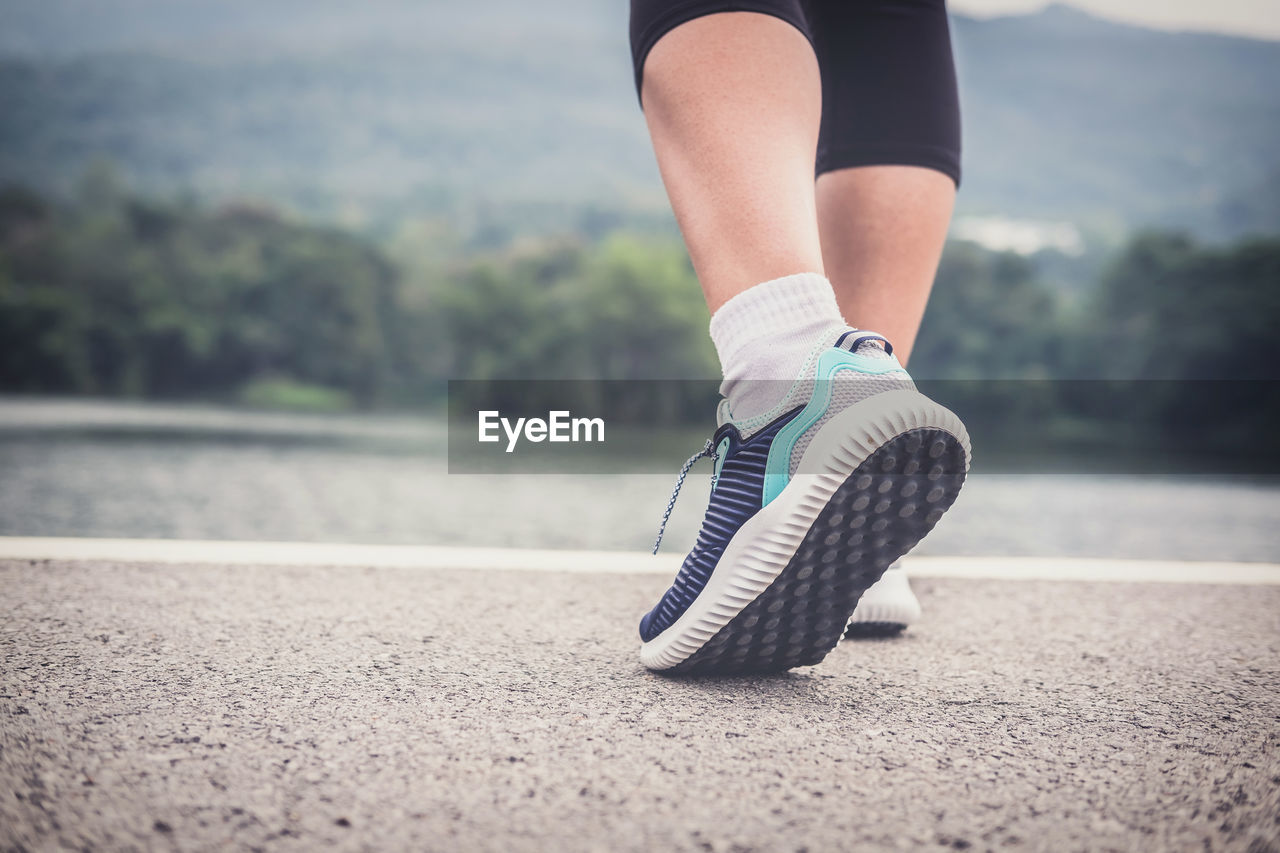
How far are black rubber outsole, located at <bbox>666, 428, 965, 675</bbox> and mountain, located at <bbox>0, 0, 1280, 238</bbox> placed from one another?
6317 cm

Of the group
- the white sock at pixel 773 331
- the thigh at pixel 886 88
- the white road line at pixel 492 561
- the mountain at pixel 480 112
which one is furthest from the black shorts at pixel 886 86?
the mountain at pixel 480 112

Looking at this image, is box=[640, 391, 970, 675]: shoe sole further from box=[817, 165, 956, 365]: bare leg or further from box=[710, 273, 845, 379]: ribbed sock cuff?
Answer: box=[817, 165, 956, 365]: bare leg

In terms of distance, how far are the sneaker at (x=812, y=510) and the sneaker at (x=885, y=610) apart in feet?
0.77

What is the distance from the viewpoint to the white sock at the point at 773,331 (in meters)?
0.79

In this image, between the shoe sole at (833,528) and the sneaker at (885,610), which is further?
the sneaker at (885,610)

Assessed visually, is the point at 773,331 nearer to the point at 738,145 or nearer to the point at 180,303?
the point at 738,145

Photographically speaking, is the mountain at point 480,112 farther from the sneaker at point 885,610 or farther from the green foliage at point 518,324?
the sneaker at point 885,610

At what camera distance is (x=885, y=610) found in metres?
1.03

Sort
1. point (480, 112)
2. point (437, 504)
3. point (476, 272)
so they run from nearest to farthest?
point (437, 504) → point (476, 272) → point (480, 112)

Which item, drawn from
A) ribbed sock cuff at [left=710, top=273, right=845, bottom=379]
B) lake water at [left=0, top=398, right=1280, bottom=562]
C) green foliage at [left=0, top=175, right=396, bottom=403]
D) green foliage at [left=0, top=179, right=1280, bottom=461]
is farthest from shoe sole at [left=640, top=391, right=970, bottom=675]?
green foliage at [left=0, top=175, right=396, bottom=403]

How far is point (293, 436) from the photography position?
44.1ft

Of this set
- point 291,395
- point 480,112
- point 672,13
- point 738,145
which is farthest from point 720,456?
point 480,112

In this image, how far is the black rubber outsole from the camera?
71 centimetres

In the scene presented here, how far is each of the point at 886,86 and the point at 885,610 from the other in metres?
0.65
